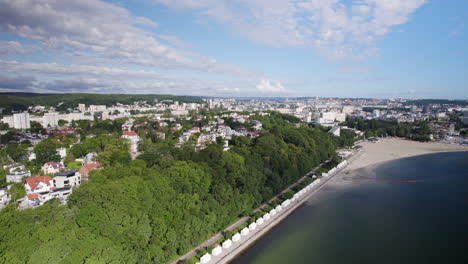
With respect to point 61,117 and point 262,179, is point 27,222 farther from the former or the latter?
point 61,117

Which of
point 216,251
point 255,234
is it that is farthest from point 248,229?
point 216,251

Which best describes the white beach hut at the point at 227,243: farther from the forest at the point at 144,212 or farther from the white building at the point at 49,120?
the white building at the point at 49,120

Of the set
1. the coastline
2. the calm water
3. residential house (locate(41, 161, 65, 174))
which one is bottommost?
the calm water

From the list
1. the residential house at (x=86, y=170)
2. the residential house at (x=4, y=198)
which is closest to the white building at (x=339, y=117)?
the residential house at (x=86, y=170)

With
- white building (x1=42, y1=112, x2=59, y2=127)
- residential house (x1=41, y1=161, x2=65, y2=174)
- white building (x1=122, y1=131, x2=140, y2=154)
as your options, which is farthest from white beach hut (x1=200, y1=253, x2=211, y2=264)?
white building (x1=42, y1=112, x2=59, y2=127)

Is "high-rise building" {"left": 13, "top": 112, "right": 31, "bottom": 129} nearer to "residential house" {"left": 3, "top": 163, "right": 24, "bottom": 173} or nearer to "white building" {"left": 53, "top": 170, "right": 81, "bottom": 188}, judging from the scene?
"residential house" {"left": 3, "top": 163, "right": 24, "bottom": 173}

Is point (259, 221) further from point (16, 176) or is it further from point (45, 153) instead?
point (45, 153)
